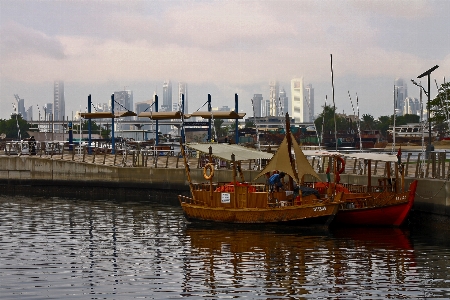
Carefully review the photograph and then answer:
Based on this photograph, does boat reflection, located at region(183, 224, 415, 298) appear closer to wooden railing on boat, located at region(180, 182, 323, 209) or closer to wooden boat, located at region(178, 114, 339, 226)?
wooden boat, located at region(178, 114, 339, 226)

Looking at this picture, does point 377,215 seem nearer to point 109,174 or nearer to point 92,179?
point 109,174

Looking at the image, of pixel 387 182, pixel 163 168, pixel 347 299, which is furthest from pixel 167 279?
pixel 163 168

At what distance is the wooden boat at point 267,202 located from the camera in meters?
38.0

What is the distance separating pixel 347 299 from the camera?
920 inches

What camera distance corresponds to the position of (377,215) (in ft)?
127

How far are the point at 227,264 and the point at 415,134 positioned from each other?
120 meters

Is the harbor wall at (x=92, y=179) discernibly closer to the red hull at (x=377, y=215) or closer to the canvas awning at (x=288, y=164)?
the canvas awning at (x=288, y=164)

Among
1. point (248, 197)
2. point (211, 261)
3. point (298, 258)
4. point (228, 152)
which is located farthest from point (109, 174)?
point (298, 258)

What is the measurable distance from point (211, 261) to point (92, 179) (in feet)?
108

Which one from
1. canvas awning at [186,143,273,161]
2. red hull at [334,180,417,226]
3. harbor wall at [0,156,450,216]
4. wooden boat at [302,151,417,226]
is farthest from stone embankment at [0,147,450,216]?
red hull at [334,180,417,226]

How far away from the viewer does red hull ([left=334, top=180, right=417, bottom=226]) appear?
38.4m

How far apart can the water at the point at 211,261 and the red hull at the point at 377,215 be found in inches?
26.1

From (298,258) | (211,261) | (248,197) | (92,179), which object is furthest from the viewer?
(92,179)

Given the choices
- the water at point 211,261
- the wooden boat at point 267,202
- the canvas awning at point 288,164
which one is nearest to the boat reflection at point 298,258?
the water at point 211,261
